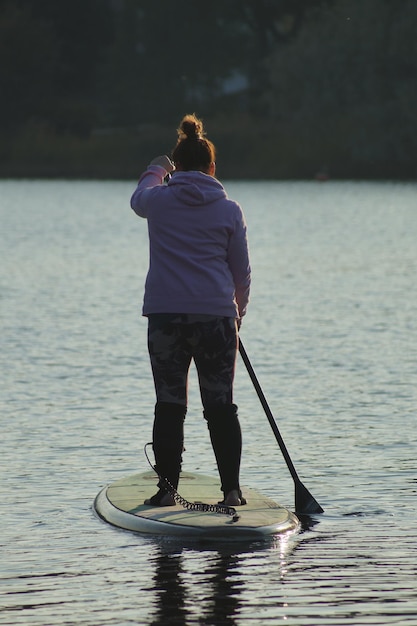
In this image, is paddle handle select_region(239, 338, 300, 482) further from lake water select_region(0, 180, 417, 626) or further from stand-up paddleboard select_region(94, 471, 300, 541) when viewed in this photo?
lake water select_region(0, 180, 417, 626)

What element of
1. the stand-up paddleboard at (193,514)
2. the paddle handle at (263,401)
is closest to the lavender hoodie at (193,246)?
the paddle handle at (263,401)

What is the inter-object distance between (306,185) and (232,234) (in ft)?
185

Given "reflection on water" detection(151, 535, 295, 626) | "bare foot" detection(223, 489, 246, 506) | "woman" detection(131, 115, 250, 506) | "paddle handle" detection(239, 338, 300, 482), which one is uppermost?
"woman" detection(131, 115, 250, 506)

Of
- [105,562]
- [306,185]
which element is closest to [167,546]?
[105,562]

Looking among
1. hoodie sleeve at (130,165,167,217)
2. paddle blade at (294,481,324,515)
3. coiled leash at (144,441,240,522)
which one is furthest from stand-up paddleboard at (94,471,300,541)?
hoodie sleeve at (130,165,167,217)

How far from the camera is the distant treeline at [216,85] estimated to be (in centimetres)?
5741

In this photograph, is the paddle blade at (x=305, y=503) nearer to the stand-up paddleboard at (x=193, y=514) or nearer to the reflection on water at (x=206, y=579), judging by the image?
the stand-up paddleboard at (x=193, y=514)

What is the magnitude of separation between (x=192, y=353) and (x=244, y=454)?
2736mm

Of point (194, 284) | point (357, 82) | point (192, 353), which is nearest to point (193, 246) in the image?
point (194, 284)

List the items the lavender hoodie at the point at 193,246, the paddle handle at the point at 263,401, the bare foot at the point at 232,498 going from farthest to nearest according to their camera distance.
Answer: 1. the paddle handle at the point at 263,401
2. the bare foot at the point at 232,498
3. the lavender hoodie at the point at 193,246

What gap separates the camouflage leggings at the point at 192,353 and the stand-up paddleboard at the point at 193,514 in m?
0.57

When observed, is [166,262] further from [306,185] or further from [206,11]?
[206,11]

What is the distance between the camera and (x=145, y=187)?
7.73 m

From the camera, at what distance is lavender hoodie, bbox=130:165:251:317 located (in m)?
7.54
